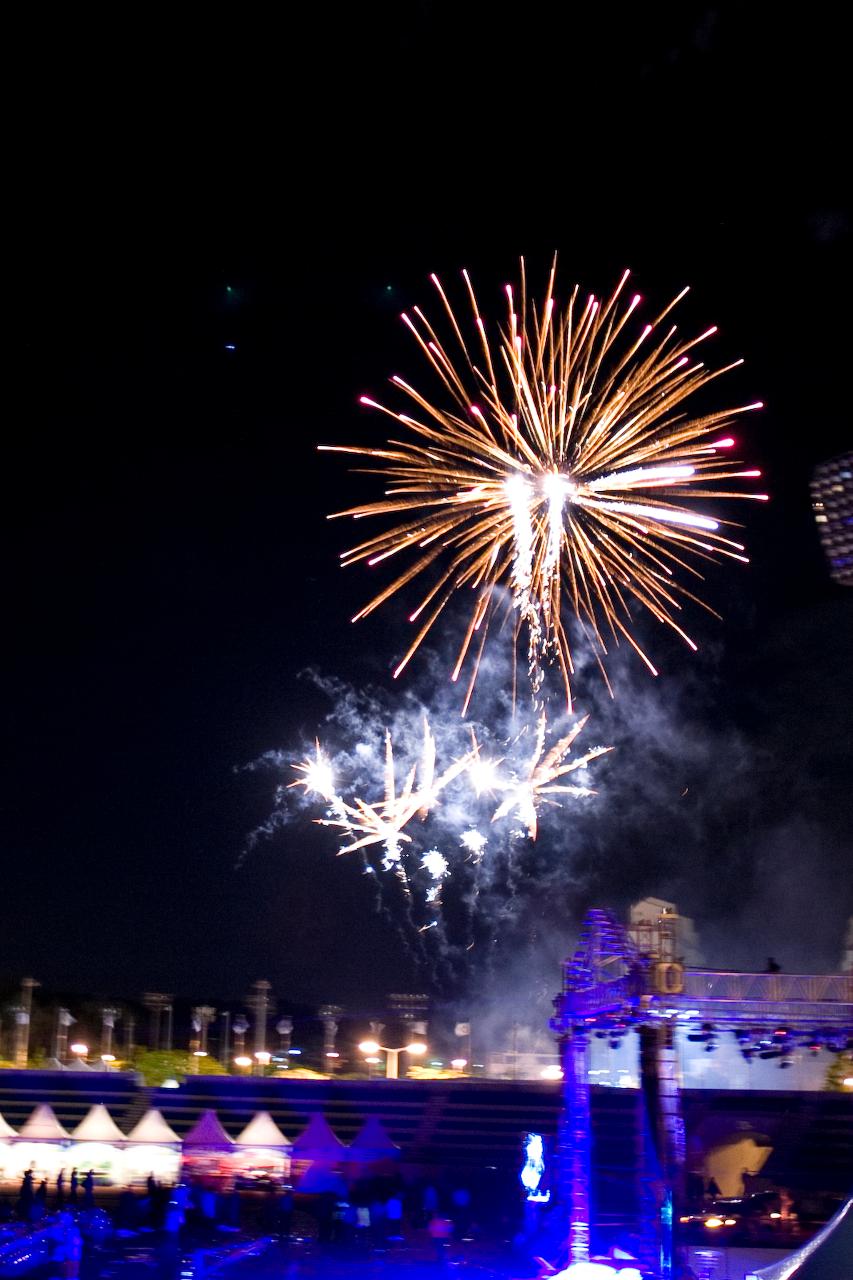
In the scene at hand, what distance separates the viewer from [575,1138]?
1631cm

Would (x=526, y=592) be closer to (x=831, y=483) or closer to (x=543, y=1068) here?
(x=831, y=483)

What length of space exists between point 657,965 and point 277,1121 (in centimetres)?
1770

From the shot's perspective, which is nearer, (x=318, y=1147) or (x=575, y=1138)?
(x=575, y=1138)

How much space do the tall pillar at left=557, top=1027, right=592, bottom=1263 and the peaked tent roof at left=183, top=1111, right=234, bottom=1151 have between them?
793 centimetres

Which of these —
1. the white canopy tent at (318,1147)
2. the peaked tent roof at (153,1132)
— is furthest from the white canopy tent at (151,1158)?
the white canopy tent at (318,1147)

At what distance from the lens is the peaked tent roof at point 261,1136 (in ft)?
77.7

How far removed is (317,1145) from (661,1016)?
9.58m

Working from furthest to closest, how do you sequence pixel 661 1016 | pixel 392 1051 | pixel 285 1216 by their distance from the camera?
1. pixel 392 1051
2. pixel 285 1216
3. pixel 661 1016

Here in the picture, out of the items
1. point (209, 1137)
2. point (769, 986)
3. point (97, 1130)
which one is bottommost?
point (209, 1137)

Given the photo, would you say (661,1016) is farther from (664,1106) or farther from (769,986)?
(769,986)

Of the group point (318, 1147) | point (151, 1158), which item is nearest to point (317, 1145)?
point (318, 1147)

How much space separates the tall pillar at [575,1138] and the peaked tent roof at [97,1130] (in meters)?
9.25

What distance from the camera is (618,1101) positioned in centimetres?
2759

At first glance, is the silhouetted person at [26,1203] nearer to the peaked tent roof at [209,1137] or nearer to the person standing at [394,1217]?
the person standing at [394,1217]
